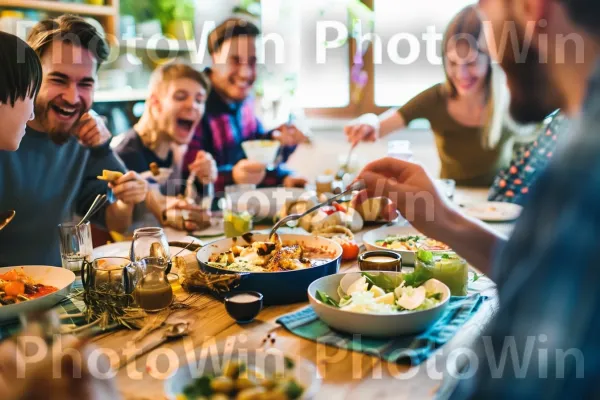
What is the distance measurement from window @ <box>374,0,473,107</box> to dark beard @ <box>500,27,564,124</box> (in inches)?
131

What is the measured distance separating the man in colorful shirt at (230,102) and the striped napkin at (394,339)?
2007 millimetres

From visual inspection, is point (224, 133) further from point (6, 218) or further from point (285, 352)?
point (285, 352)

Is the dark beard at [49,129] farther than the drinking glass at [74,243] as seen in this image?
Yes

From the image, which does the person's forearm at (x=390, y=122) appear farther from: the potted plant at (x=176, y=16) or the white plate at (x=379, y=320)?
the white plate at (x=379, y=320)

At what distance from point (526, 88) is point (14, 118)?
140 cm

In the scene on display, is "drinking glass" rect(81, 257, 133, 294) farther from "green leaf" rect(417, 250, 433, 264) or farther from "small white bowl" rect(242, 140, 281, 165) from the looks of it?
"small white bowl" rect(242, 140, 281, 165)

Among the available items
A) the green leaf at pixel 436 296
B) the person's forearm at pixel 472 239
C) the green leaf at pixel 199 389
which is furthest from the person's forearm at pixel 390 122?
the green leaf at pixel 199 389

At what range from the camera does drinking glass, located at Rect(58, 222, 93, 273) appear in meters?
1.51

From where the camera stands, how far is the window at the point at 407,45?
4.46 m

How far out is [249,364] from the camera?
91 centimetres

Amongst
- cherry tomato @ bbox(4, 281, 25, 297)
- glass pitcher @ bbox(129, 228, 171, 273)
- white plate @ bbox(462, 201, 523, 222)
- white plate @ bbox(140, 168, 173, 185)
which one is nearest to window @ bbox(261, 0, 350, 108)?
white plate @ bbox(140, 168, 173, 185)

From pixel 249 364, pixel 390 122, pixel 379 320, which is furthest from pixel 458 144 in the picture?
pixel 249 364

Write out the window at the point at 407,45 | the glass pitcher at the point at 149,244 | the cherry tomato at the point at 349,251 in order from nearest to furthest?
the glass pitcher at the point at 149,244 → the cherry tomato at the point at 349,251 → the window at the point at 407,45

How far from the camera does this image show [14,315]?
1.17 meters
